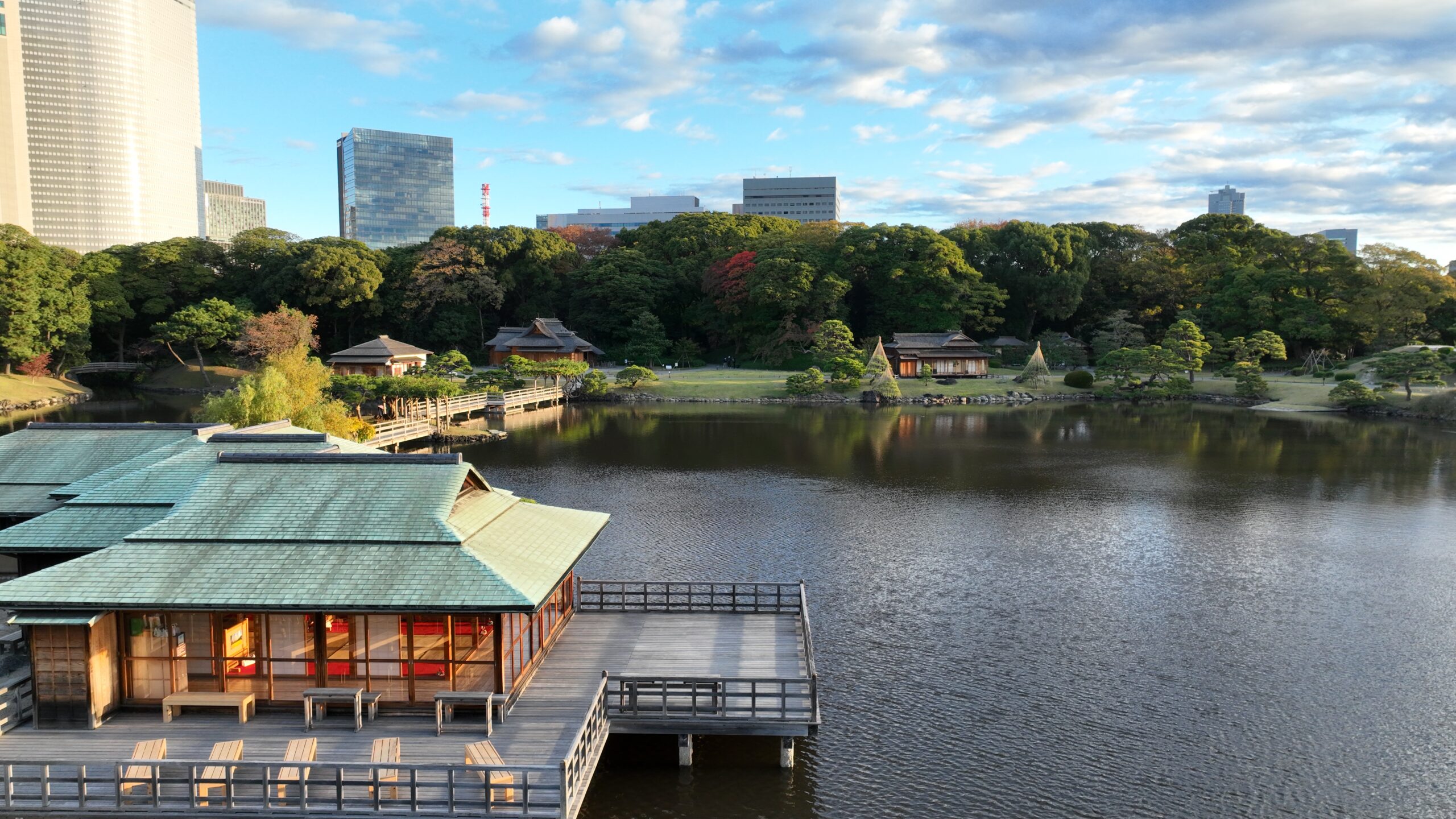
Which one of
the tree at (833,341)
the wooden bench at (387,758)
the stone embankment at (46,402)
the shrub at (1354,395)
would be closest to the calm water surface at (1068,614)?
the wooden bench at (387,758)

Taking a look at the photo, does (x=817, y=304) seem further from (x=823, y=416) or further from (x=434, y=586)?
(x=434, y=586)

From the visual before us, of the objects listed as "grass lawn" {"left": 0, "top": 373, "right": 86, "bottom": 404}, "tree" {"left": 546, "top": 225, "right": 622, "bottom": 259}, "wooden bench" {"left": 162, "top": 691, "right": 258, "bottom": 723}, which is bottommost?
"wooden bench" {"left": 162, "top": 691, "right": 258, "bottom": 723}

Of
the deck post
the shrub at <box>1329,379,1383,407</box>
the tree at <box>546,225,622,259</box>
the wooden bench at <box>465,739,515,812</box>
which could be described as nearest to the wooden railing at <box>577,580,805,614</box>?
the deck post

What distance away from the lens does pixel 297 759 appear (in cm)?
1164

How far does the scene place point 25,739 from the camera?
39.7 feet

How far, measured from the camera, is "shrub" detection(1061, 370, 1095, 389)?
69625 mm

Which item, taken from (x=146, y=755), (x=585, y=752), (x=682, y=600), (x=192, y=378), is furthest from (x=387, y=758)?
(x=192, y=378)

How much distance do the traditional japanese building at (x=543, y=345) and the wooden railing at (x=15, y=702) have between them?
5841 cm

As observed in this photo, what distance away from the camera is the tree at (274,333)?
201ft

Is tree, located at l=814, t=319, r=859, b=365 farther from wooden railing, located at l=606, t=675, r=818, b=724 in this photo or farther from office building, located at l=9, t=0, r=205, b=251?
office building, located at l=9, t=0, r=205, b=251

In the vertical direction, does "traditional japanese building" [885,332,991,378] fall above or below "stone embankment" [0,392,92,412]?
above

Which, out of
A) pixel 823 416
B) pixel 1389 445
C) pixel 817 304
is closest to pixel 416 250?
pixel 817 304

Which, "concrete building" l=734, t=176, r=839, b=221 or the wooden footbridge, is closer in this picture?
the wooden footbridge

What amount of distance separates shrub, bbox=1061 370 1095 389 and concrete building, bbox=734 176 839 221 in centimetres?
12852
